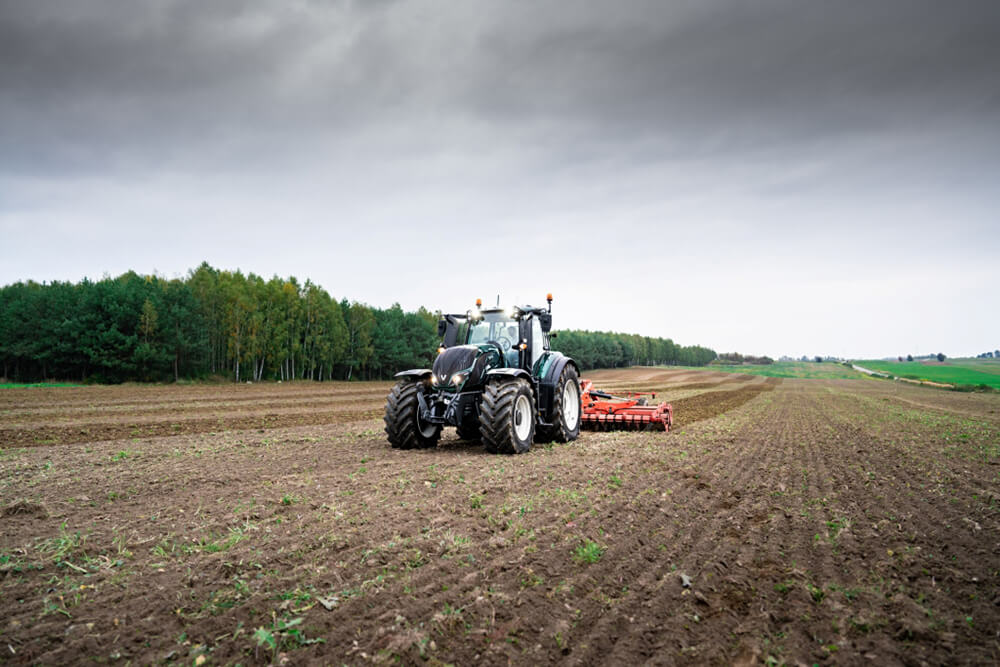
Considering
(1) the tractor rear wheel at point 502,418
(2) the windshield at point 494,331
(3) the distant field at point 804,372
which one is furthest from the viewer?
(3) the distant field at point 804,372

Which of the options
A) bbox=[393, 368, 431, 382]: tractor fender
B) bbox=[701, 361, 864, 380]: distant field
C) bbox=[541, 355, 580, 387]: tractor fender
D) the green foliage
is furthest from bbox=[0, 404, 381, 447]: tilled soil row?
bbox=[701, 361, 864, 380]: distant field

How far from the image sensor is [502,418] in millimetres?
9570

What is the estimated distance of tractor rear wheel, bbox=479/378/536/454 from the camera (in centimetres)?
957

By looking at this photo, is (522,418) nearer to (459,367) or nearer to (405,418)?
(459,367)

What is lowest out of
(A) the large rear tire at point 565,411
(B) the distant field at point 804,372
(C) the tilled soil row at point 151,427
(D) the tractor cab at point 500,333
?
(B) the distant field at point 804,372

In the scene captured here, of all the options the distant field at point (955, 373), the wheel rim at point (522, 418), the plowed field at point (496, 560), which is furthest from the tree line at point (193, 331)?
the distant field at point (955, 373)

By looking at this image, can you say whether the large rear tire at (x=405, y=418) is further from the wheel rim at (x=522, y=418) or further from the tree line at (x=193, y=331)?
the tree line at (x=193, y=331)

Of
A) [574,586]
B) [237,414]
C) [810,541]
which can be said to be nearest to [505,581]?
[574,586]

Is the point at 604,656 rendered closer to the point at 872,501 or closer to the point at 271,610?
the point at 271,610

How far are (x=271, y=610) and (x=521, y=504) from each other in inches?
131

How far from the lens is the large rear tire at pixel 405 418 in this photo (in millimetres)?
10234

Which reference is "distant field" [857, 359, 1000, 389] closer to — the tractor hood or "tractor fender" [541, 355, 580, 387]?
"tractor fender" [541, 355, 580, 387]

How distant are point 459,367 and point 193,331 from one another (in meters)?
43.2

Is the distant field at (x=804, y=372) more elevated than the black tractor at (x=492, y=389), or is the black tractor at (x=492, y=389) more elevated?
the black tractor at (x=492, y=389)
